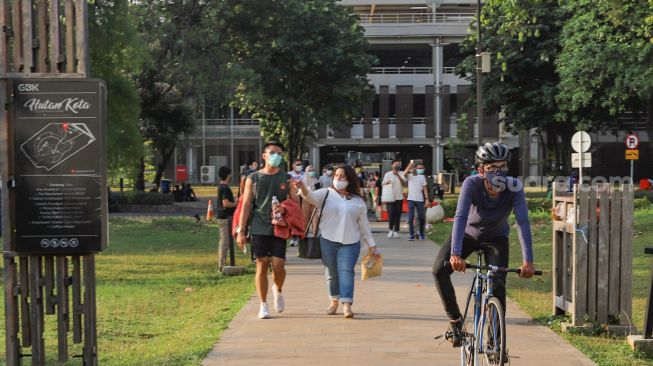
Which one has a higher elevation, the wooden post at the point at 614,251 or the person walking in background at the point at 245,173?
the person walking in background at the point at 245,173

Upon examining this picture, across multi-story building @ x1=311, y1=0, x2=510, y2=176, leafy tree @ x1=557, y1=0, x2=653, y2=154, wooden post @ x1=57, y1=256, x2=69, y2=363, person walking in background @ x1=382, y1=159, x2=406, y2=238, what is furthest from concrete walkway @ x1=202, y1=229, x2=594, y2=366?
multi-story building @ x1=311, y1=0, x2=510, y2=176

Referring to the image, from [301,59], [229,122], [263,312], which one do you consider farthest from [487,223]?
[229,122]

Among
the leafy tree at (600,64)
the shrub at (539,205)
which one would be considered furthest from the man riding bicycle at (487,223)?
the leafy tree at (600,64)

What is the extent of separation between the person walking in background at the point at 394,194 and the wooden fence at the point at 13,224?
14369 millimetres

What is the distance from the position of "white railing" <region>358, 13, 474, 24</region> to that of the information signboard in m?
58.7

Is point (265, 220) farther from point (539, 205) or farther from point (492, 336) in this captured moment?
point (539, 205)

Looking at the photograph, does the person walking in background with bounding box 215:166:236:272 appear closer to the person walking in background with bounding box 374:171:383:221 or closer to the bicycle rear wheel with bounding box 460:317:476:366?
the bicycle rear wheel with bounding box 460:317:476:366

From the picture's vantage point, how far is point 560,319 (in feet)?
31.3

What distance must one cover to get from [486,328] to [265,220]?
377 cm

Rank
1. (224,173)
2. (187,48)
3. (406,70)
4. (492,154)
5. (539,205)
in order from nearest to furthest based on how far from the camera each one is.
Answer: (492,154) < (224,173) < (539,205) < (187,48) < (406,70)

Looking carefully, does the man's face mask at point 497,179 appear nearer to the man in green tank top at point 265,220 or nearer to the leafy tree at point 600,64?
the man in green tank top at point 265,220

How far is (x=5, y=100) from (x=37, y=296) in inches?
54.5

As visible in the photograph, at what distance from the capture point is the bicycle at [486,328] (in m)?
6.14

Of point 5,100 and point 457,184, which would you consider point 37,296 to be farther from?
point 457,184
